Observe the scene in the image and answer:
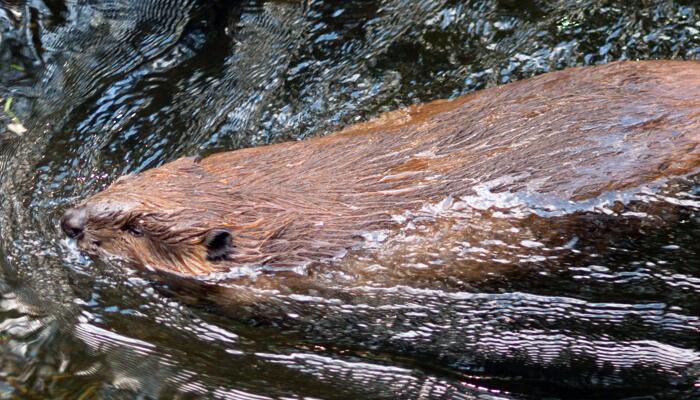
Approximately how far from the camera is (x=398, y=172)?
10.8 ft

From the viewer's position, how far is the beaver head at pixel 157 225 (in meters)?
3.43

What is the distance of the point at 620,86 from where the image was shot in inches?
130

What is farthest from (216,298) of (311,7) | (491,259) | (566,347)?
(311,7)

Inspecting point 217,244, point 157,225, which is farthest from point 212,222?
point 157,225

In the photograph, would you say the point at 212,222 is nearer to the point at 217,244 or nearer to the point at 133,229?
the point at 217,244

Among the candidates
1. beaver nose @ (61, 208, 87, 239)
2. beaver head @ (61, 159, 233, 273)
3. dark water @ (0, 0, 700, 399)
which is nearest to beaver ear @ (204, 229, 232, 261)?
beaver head @ (61, 159, 233, 273)

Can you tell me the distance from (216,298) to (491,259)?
4.17 ft

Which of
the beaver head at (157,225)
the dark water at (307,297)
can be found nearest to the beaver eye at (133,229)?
the beaver head at (157,225)

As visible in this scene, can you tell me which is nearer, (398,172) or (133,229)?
(398,172)

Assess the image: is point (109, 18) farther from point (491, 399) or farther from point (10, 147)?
point (491, 399)

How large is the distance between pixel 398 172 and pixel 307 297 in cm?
70

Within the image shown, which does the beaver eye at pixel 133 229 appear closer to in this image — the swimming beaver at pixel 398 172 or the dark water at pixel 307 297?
the swimming beaver at pixel 398 172

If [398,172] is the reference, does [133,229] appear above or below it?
above

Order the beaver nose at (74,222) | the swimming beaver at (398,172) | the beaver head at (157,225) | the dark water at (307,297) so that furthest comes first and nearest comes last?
the beaver nose at (74,222) → the beaver head at (157,225) → the dark water at (307,297) → the swimming beaver at (398,172)
